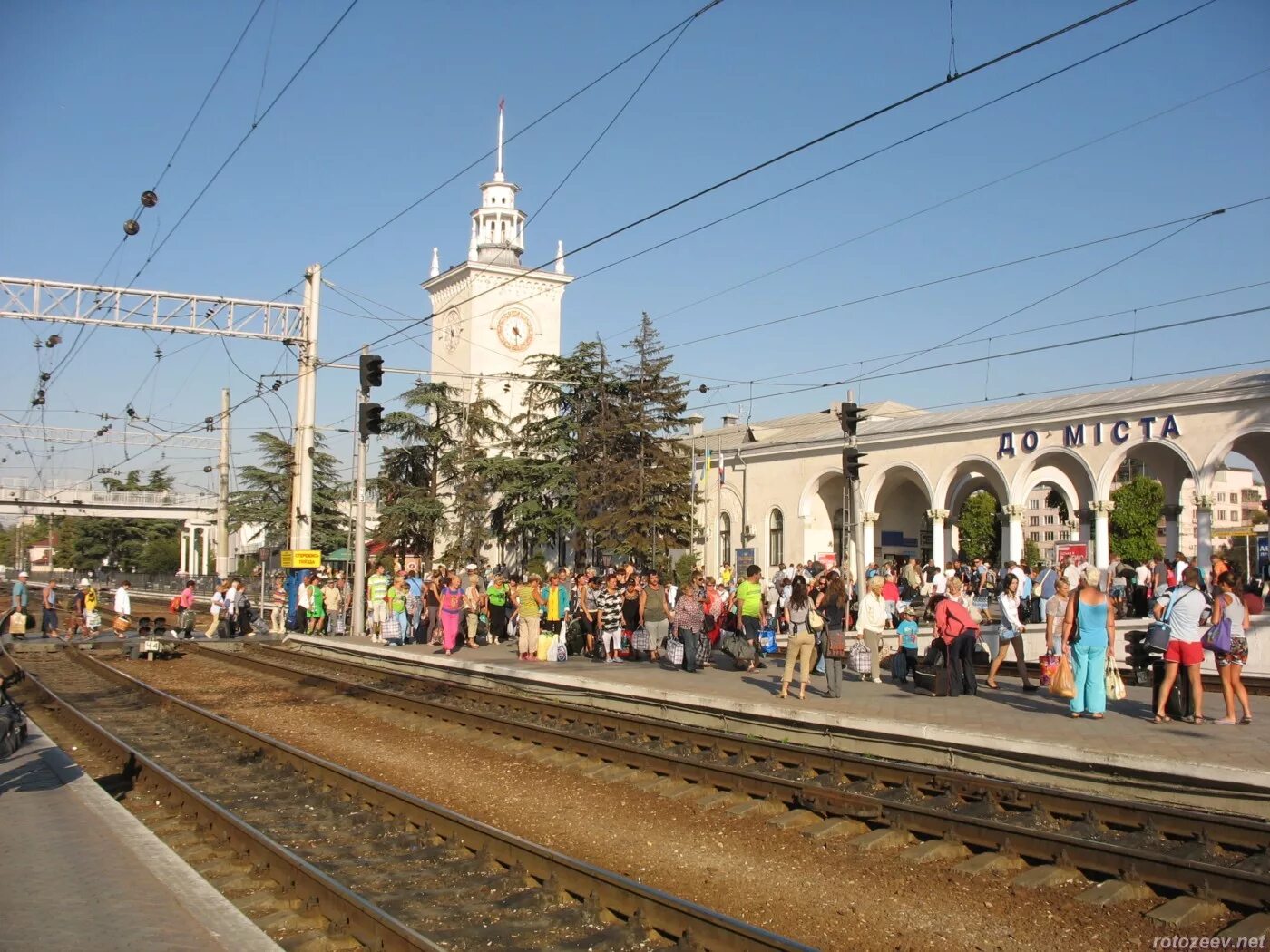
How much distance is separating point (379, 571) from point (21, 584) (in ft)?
29.1

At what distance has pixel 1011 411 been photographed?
1490 inches

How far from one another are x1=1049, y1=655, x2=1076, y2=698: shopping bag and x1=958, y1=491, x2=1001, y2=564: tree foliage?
66.1 metres

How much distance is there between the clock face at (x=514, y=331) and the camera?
6275 cm

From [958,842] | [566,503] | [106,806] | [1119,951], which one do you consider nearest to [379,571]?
[566,503]

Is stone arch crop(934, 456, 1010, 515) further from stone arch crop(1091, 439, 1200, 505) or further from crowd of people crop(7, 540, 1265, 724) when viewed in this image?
crowd of people crop(7, 540, 1265, 724)

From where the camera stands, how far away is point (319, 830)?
32.8 feet

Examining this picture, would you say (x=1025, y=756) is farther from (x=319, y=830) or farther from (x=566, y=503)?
(x=566, y=503)

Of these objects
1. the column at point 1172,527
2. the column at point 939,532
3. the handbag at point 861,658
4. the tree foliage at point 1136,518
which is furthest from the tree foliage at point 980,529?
the handbag at point 861,658

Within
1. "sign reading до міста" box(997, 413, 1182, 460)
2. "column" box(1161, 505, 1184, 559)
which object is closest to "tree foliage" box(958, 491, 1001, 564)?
"sign reading до міста" box(997, 413, 1182, 460)

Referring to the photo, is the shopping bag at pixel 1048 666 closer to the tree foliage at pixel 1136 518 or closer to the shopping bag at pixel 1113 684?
the shopping bag at pixel 1113 684

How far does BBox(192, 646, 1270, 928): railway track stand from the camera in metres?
7.89

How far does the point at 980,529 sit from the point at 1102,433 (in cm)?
4774

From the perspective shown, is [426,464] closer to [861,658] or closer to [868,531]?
[868,531]

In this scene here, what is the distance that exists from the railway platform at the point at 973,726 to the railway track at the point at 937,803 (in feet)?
1.56
